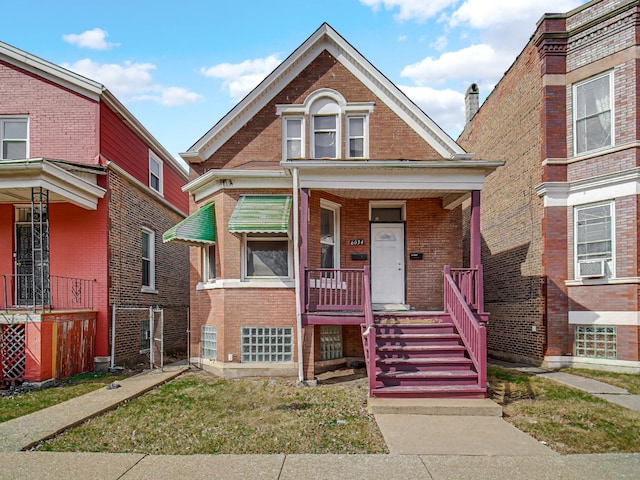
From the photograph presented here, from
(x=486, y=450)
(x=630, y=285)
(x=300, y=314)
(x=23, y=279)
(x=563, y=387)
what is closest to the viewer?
(x=486, y=450)

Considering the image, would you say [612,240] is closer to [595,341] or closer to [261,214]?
[595,341]

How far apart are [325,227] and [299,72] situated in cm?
403

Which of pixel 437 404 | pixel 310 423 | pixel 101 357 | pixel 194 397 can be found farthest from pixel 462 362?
pixel 101 357

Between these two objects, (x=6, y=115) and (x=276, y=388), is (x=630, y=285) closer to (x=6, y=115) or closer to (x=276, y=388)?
(x=276, y=388)

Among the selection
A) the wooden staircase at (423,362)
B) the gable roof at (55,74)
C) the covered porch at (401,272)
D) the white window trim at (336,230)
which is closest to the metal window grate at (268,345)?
the covered porch at (401,272)

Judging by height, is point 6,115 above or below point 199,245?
above

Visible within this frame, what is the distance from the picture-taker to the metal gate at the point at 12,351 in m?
9.88

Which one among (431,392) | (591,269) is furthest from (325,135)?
(591,269)

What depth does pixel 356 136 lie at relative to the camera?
492 inches

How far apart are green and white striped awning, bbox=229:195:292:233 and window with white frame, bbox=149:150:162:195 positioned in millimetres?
5649

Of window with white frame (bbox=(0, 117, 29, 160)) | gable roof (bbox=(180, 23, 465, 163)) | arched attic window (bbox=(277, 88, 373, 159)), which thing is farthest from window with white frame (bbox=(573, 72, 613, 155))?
window with white frame (bbox=(0, 117, 29, 160))

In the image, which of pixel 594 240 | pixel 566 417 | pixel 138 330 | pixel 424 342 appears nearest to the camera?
pixel 566 417

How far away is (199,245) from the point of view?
40.0 ft

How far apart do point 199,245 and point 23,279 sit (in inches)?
173
